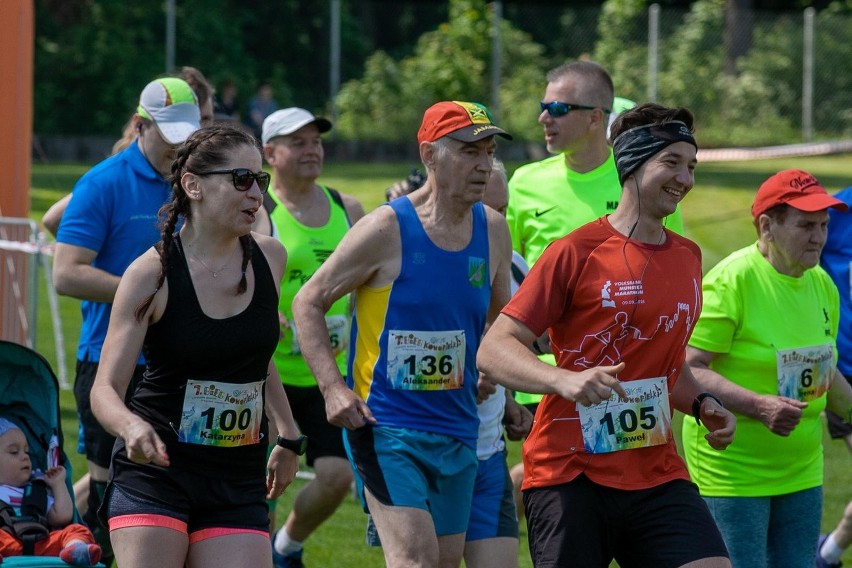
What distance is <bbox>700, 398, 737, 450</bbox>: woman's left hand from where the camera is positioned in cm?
470

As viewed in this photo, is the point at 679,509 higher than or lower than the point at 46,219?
lower

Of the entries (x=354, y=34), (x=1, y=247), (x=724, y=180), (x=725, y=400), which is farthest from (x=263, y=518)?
(x=354, y=34)

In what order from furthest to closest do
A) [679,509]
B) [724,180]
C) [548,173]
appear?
1. [724,180]
2. [548,173]
3. [679,509]

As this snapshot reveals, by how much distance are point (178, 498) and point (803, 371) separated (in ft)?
8.06

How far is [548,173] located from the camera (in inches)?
276

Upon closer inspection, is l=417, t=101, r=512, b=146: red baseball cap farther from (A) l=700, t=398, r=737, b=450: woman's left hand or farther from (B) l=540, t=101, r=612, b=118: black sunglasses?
(B) l=540, t=101, r=612, b=118: black sunglasses

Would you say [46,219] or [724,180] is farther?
[724,180]

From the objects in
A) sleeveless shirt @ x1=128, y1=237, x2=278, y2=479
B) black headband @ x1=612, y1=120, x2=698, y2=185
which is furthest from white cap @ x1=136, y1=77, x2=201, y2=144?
black headband @ x1=612, y1=120, x2=698, y2=185

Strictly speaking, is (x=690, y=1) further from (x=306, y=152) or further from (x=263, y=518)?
(x=263, y=518)

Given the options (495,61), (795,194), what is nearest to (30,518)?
(795,194)

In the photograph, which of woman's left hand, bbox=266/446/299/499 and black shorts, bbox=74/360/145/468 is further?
black shorts, bbox=74/360/145/468

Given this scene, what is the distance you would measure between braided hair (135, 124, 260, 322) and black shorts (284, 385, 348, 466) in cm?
230

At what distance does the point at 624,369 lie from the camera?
445cm

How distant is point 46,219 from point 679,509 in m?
4.22
